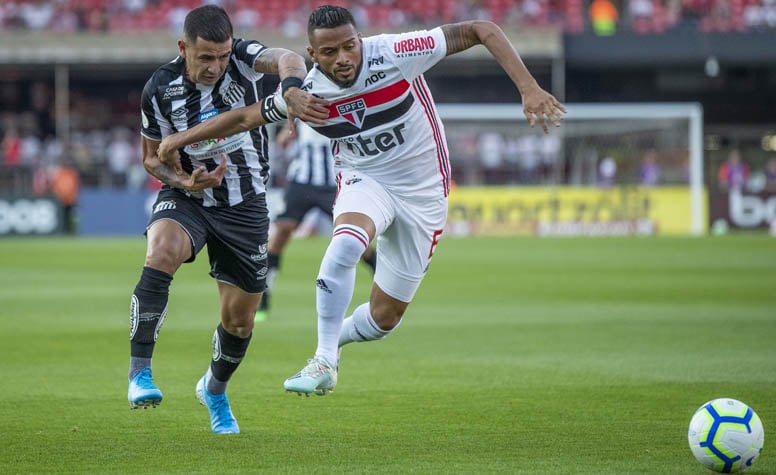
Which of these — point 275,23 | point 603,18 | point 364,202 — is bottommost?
point 364,202

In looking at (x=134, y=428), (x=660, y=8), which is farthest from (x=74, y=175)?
(x=134, y=428)

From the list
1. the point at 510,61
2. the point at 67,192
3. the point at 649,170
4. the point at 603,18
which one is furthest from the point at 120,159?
the point at 510,61

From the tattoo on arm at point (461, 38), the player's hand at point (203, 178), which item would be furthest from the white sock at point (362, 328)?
the tattoo on arm at point (461, 38)

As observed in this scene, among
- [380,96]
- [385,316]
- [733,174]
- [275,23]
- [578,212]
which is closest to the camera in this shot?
[380,96]

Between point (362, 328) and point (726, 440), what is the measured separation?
2561 millimetres

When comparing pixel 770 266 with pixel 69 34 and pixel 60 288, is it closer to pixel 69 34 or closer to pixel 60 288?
pixel 60 288

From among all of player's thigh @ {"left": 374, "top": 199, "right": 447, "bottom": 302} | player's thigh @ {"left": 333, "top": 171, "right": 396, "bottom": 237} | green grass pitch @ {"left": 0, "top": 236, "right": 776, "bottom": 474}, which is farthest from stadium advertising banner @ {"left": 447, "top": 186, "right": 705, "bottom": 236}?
player's thigh @ {"left": 333, "top": 171, "right": 396, "bottom": 237}

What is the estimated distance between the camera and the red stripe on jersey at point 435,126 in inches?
267

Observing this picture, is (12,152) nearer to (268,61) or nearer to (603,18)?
(603,18)

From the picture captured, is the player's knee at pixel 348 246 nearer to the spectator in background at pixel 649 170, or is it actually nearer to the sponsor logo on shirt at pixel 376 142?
the sponsor logo on shirt at pixel 376 142

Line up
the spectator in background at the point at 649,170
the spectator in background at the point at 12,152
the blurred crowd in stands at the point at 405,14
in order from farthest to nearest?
the blurred crowd in stands at the point at 405,14
the spectator in background at the point at 12,152
the spectator in background at the point at 649,170

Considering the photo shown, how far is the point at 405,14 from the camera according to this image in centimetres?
3694

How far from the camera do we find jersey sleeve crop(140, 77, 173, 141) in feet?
20.4

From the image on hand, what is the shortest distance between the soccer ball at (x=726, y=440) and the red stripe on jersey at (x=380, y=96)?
2445mm
